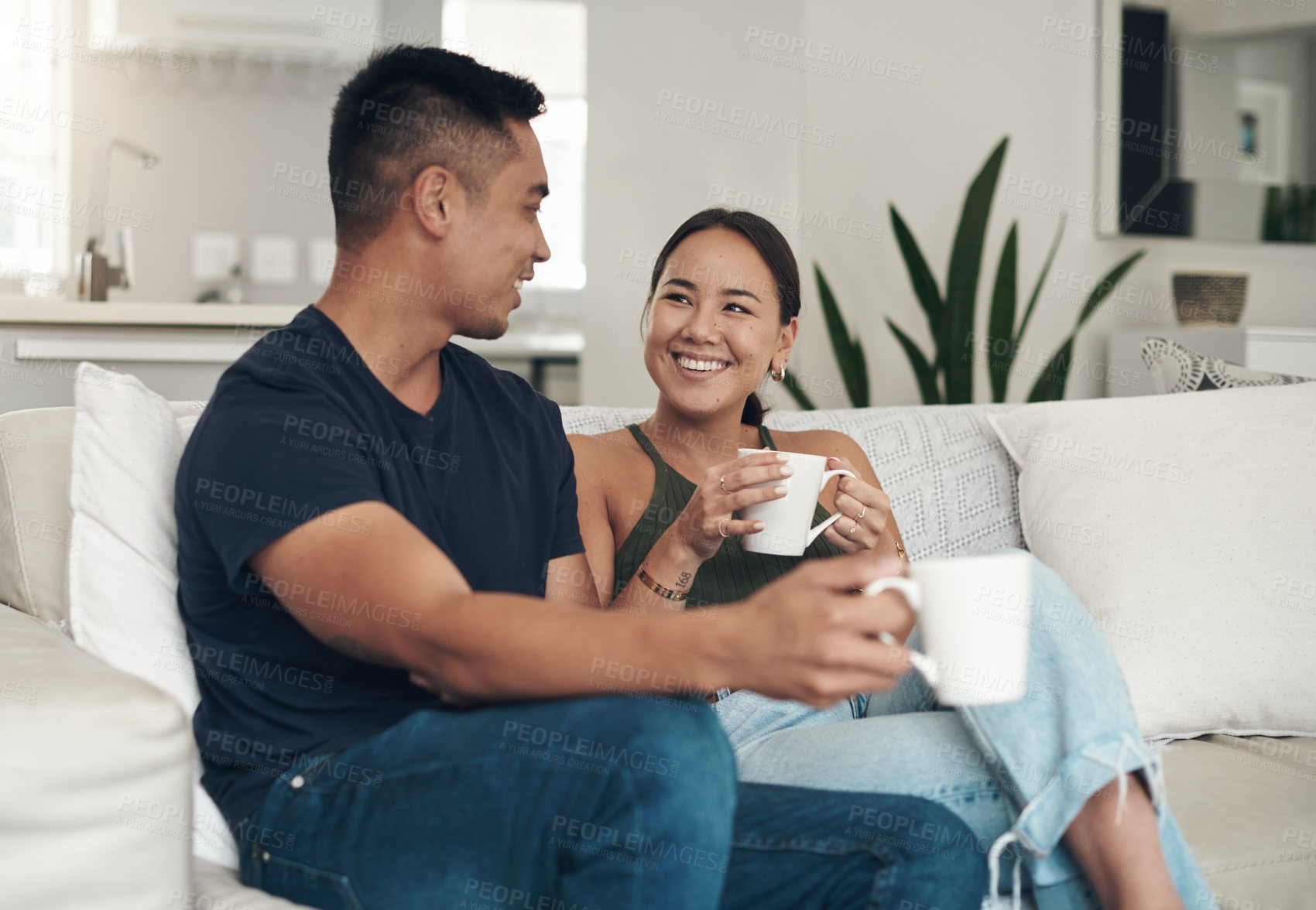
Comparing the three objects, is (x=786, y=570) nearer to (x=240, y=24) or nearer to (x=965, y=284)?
(x=965, y=284)

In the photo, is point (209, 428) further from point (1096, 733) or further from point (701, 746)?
point (1096, 733)

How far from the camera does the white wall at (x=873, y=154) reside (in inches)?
133

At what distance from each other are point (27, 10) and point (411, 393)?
4226 mm

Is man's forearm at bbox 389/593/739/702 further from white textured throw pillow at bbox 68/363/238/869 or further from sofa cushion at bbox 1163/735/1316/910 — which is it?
sofa cushion at bbox 1163/735/1316/910

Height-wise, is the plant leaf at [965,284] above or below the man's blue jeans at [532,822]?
above

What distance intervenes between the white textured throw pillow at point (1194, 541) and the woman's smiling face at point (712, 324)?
45cm

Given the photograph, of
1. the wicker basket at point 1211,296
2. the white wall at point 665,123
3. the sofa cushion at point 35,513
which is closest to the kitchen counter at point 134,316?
the white wall at point 665,123

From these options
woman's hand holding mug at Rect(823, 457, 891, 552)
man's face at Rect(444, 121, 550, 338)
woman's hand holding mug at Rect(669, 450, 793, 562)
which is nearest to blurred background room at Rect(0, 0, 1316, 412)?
woman's hand holding mug at Rect(823, 457, 891, 552)

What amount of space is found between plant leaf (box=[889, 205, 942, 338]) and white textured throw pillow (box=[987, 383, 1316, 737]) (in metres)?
1.29

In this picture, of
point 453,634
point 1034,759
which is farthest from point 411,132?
point 1034,759

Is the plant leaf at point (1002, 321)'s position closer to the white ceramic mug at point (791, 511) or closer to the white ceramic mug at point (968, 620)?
the white ceramic mug at point (791, 511)

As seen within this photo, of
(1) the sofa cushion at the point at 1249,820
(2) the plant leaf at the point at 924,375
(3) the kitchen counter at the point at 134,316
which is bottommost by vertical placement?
(1) the sofa cushion at the point at 1249,820

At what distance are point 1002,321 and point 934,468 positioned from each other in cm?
136

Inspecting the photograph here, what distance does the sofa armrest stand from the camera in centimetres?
67
